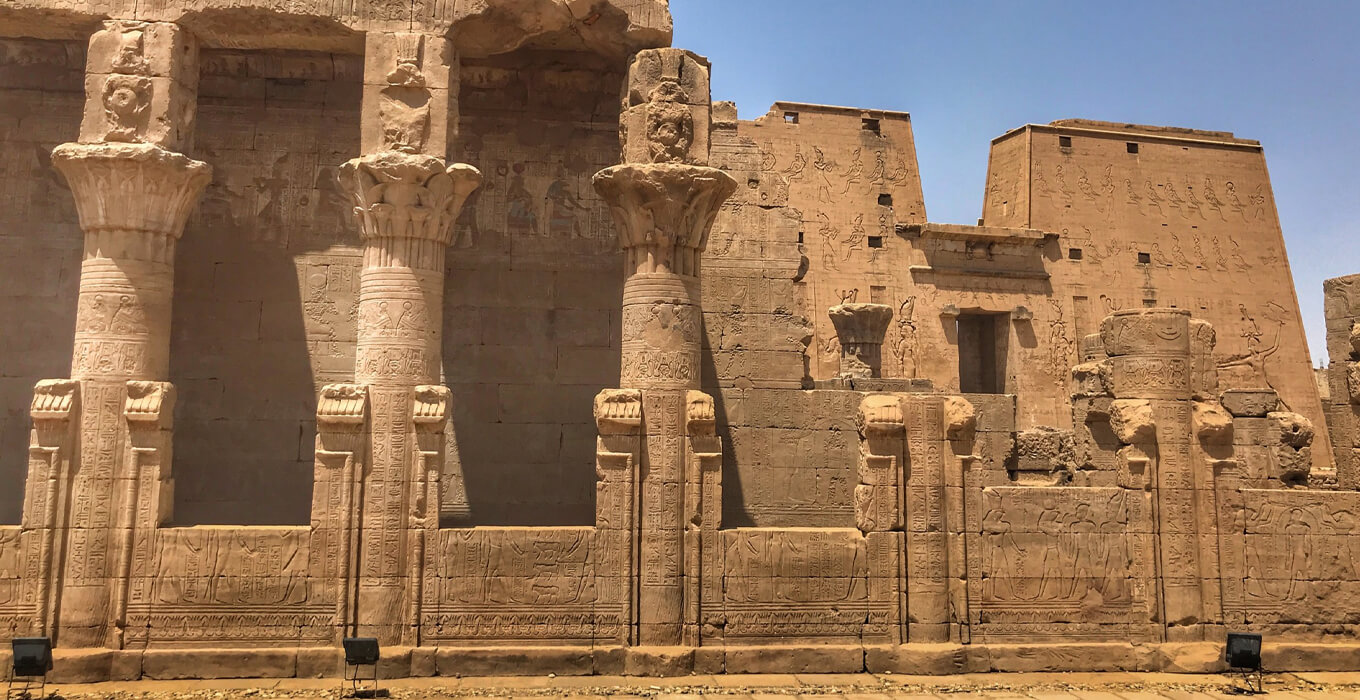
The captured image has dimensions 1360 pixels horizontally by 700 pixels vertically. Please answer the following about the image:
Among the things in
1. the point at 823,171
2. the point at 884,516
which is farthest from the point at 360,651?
the point at 823,171

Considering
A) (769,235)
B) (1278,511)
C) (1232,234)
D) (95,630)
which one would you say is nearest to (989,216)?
(1232,234)

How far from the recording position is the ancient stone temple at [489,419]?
25.0ft

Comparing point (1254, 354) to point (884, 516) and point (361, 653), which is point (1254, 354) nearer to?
point (884, 516)

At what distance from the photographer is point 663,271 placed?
8.28 m

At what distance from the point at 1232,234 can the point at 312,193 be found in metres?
22.4

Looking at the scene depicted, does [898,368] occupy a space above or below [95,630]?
above

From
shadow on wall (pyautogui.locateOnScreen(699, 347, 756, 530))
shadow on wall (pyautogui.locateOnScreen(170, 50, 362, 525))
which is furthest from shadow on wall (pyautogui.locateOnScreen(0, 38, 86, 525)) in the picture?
shadow on wall (pyautogui.locateOnScreen(699, 347, 756, 530))

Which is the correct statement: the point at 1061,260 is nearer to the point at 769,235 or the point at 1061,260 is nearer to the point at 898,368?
the point at 898,368

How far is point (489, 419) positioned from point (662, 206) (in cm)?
Result: 355

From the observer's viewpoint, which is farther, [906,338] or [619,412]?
[906,338]

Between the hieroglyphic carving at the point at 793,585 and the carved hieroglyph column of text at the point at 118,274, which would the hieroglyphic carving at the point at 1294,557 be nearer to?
the hieroglyphic carving at the point at 793,585

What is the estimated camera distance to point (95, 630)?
24.5 ft

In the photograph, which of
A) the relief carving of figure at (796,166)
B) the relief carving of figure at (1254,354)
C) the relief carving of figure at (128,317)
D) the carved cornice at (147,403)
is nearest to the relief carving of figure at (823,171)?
the relief carving of figure at (796,166)

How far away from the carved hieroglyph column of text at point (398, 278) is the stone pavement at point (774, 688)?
743 mm
